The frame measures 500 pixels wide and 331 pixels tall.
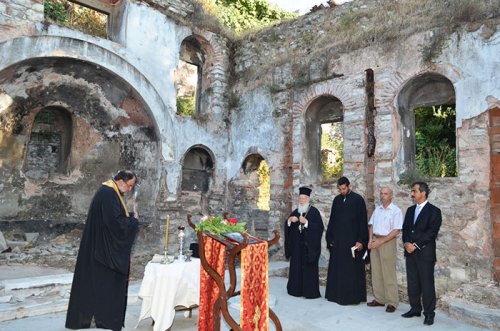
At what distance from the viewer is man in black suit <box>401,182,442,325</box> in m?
4.88

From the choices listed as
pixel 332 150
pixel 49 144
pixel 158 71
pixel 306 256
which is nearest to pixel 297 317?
pixel 306 256

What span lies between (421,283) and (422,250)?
1.41 feet

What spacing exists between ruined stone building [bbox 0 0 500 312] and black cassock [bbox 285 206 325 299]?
1.46 meters

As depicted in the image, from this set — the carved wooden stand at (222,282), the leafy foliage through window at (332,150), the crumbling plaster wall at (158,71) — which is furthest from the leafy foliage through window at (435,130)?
the carved wooden stand at (222,282)

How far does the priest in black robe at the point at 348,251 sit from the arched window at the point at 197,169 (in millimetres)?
4742

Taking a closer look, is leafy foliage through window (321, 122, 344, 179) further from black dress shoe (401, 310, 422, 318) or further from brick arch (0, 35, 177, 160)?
black dress shoe (401, 310, 422, 318)

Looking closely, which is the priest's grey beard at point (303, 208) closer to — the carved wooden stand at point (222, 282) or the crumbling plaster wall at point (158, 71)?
the carved wooden stand at point (222, 282)

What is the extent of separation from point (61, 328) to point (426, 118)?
32.4 feet

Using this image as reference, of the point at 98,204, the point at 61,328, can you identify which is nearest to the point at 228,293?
the point at 98,204

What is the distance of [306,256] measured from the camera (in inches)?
244

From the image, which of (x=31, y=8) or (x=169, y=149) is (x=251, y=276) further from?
(x=31, y=8)

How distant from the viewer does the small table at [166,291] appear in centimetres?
425

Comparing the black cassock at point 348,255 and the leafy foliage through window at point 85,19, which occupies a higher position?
the leafy foliage through window at point 85,19

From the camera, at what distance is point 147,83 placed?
29.4 ft
